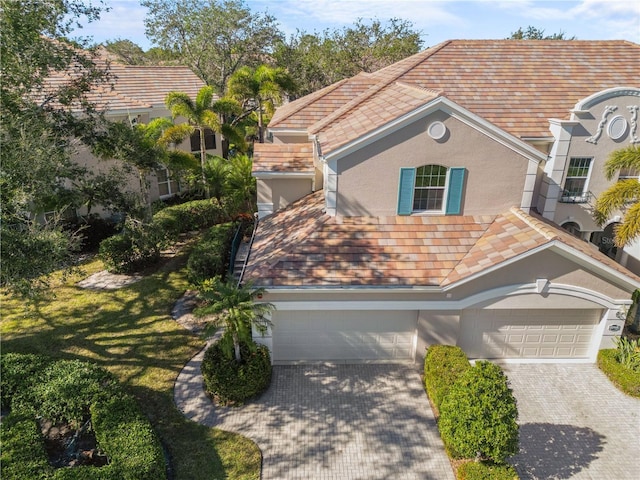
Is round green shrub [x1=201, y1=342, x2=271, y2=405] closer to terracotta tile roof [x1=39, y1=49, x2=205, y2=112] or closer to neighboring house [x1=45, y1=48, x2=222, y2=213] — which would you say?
neighboring house [x1=45, y1=48, x2=222, y2=213]

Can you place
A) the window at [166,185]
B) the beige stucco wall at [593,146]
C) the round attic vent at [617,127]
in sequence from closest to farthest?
the beige stucco wall at [593,146], the round attic vent at [617,127], the window at [166,185]

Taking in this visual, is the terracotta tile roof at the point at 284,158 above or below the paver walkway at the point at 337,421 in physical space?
above

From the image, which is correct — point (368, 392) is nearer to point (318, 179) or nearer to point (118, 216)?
point (318, 179)

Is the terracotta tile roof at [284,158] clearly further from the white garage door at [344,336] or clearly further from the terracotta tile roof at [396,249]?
the white garage door at [344,336]

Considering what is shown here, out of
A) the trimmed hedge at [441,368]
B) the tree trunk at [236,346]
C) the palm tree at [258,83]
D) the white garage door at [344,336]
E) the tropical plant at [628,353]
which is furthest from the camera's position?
the palm tree at [258,83]

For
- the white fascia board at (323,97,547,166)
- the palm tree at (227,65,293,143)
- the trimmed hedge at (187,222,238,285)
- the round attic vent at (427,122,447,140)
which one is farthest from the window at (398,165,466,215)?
the palm tree at (227,65,293,143)

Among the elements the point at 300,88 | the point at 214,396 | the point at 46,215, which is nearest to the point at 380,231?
the point at 214,396

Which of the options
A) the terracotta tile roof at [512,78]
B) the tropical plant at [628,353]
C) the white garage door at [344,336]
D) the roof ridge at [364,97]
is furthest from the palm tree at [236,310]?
the tropical plant at [628,353]
